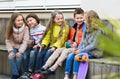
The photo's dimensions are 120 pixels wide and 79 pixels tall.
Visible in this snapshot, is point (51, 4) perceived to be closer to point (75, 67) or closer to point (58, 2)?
point (58, 2)

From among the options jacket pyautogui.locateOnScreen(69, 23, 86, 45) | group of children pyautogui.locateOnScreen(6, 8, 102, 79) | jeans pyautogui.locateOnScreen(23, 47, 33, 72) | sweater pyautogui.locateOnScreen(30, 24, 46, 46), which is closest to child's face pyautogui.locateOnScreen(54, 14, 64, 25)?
group of children pyautogui.locateOnScreen(6, 8, 102, 79)

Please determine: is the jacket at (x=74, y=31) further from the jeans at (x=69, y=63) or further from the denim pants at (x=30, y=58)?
the denim pants at (x=30, y=58)

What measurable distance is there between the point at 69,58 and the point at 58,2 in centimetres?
229

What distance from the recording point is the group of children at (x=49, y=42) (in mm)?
5324

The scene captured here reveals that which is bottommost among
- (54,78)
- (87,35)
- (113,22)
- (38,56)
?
(54,78)

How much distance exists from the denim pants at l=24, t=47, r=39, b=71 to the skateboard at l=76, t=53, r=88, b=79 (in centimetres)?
111

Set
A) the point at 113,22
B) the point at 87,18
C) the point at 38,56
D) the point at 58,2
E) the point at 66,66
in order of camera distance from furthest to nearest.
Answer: the point at 58,2
the point at 38,56
the point at 66,66
the point at 87,18
the point at 113,22

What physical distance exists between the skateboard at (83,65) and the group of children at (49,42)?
0.07 meters

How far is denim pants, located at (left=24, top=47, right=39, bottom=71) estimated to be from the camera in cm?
597

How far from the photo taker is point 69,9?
698 cm

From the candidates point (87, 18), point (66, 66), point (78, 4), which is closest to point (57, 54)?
point (66, 66)

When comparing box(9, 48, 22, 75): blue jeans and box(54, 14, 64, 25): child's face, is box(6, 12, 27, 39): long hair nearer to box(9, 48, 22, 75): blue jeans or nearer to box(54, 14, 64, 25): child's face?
box(9, 48, 22, 75): blue jeans

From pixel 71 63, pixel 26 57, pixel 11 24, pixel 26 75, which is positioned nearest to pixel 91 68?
pixel 71 63

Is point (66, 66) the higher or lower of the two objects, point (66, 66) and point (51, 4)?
the lower
